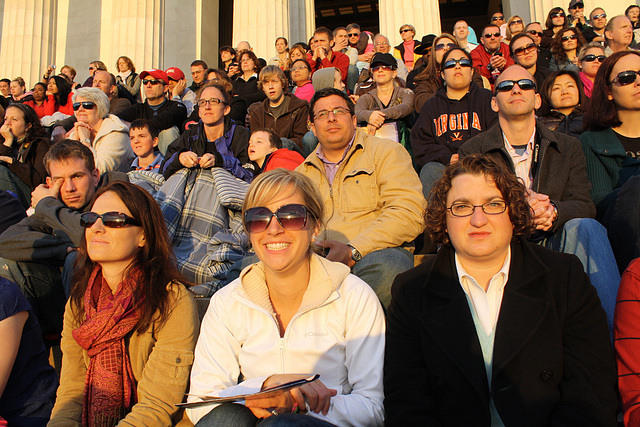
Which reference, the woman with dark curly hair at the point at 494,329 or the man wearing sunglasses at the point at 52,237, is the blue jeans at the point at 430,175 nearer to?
the woman with dark curly hair at the point at 494,329

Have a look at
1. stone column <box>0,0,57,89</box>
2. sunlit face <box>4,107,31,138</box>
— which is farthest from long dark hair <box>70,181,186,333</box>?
stone column <box>0,0,57,89</box>

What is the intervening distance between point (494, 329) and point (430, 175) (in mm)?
2365

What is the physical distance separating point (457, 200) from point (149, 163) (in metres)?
4.54

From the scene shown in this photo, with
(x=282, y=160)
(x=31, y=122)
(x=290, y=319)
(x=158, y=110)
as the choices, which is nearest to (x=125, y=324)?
(x=290, y=319)

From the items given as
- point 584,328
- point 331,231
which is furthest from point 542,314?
point 331,231

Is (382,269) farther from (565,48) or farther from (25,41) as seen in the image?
(25,41)

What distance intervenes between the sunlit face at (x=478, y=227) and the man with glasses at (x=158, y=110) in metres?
5.84

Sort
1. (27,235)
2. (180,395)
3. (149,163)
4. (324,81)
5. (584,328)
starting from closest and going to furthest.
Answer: (584,328) → (180,395) → (27,235) → (149,163) → (324,81)

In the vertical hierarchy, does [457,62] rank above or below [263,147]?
above

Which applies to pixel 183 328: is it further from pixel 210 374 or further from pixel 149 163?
pixel 149 163

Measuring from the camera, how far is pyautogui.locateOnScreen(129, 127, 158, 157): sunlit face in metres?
5.95

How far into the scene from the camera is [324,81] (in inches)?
275

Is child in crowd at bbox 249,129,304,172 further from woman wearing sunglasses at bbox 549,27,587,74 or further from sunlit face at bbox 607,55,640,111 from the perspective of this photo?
woman wearing sunglasses at bbox 549,27,587,74

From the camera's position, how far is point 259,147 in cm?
523
